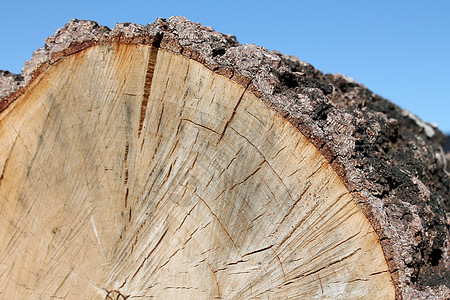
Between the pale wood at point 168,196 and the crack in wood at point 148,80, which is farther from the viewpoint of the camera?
the crack in wood at point 148,80

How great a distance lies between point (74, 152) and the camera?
2664 mm

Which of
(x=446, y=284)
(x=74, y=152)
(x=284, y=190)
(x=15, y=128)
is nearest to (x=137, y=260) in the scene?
(x=74, y=152)

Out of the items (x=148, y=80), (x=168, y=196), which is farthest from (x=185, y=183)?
(x=148, y=80)

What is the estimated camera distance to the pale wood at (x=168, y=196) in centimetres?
239

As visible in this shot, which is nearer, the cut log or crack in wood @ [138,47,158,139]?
the cut log

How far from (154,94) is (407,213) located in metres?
1.57

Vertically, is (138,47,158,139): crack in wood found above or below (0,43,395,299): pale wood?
above

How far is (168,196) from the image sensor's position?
8.28ft

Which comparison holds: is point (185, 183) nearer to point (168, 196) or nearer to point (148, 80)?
point (168, 196)

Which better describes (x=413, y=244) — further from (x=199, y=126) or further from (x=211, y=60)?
(x=211, y=60)

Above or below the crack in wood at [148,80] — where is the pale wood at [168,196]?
below

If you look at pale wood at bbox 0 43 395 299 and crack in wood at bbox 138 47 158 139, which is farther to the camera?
crack in wood at bbox 138 47 158 139

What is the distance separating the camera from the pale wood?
7.83 ft

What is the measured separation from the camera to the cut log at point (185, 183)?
2.39 meters
